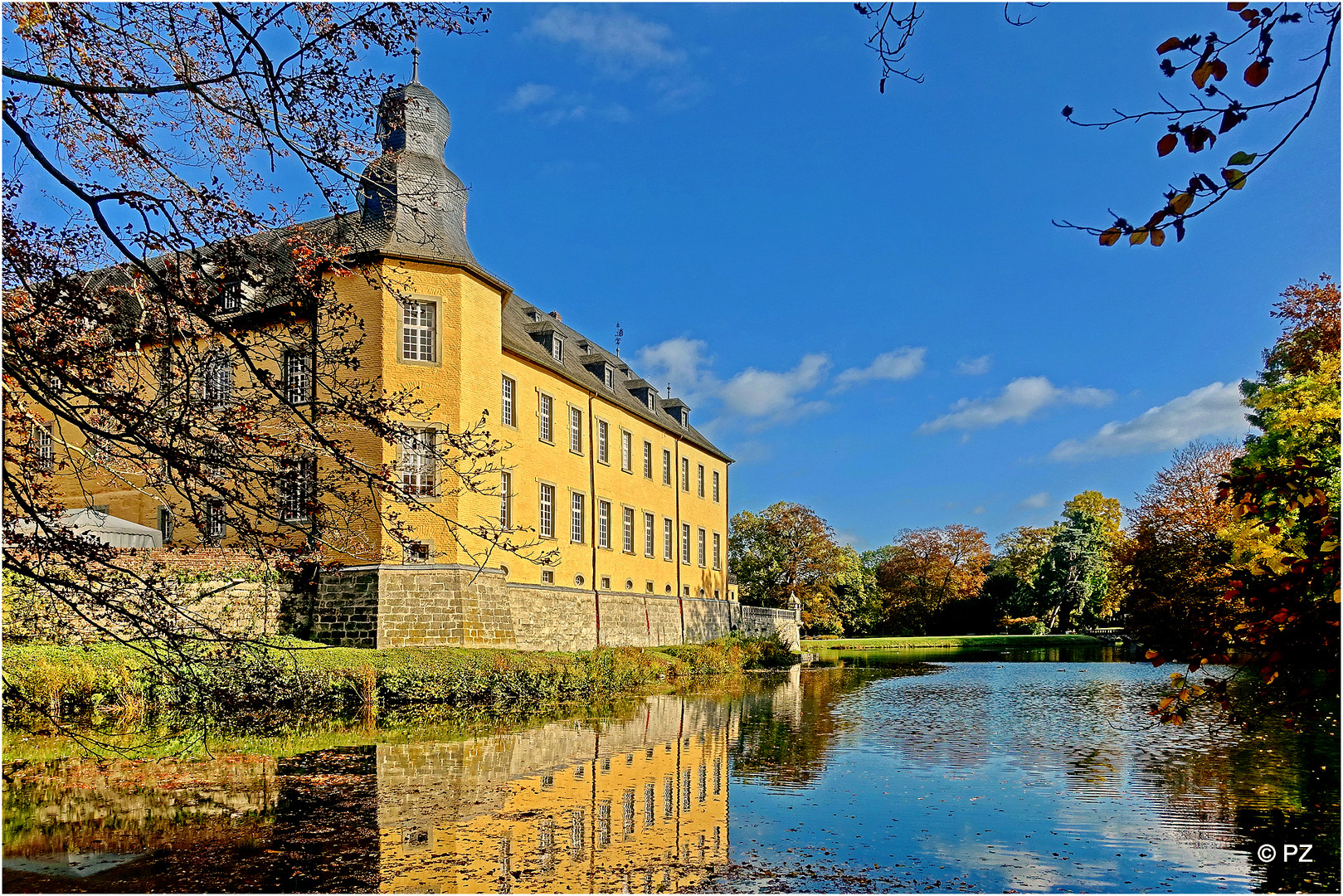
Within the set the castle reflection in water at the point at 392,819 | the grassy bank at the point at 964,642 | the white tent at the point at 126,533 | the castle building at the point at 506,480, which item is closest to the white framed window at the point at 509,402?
the castle building at the point at 506,480

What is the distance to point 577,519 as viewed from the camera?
30.7 m

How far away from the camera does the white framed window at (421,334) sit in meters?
22.6

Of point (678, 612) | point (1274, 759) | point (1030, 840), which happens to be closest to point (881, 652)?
point (678, 612)

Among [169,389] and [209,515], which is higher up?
[169,389]

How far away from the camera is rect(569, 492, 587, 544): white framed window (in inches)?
1185

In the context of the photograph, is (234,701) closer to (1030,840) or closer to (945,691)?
(1030,840)

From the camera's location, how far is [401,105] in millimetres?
5465

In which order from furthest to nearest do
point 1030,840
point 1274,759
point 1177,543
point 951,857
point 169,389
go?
point 1177,543, point 1274,759, point 1030,840, point 951,857, point 169,389

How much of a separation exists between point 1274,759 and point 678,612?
24.9 m

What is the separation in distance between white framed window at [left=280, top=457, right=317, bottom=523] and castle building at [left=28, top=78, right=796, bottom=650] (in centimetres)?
706

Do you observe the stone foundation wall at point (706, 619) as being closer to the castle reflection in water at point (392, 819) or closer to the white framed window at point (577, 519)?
the white framed window at point (577, 519)

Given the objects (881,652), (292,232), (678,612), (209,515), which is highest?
(292,232)

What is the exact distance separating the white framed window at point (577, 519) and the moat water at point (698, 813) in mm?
14855

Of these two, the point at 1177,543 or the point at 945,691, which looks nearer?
the point at 945,691
